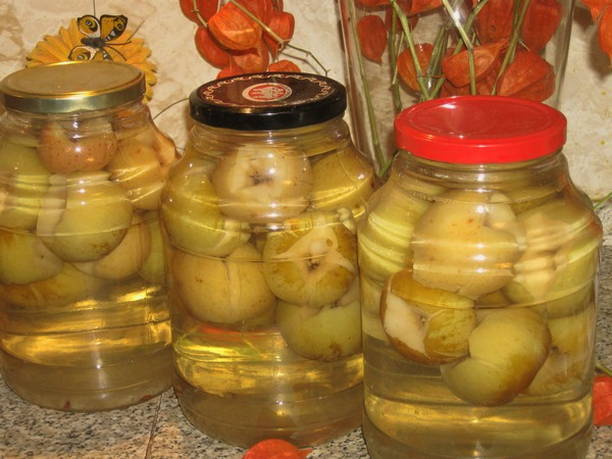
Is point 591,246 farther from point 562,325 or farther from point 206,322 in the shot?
point 206,322

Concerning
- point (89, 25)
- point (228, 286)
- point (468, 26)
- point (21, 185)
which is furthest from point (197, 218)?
point (89, 25)

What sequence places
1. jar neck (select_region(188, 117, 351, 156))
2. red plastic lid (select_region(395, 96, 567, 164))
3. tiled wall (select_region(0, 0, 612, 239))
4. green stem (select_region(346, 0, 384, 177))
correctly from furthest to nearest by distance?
tiled wall (select_region(0, 0, 612, 239)) → green stem (select_region(346, 0, 384, 177)) → jar neck (select_region(188, 117, 351, 156)) → red plastic lid (select_region(395, 96, 567, 164))

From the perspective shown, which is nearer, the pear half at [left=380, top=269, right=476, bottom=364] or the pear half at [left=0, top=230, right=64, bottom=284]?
the pear half at [left=380, top=269, right=476, bottom=364]

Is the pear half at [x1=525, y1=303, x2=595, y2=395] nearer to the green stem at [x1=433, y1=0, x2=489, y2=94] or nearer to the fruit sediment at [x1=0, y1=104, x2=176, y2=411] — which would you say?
the green stem at [x1=433, y1=0, x2=489, y2=94]

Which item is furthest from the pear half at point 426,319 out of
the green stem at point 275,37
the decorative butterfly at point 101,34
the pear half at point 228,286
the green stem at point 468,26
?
the decorative butterfly at point 101,34

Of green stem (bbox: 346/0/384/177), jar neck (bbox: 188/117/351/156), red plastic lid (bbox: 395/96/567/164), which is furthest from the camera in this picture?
green stem (bbox: 346/0/384/177)

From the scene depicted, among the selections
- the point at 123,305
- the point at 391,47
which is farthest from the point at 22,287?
the point at 391,47

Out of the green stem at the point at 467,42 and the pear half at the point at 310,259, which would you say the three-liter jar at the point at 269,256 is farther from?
the green stem at the point at 467,42

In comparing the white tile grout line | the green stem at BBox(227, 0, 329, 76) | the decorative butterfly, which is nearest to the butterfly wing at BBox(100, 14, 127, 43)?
the decorative butterfly

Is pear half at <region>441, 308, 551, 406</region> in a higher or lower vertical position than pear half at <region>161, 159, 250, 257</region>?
lower
